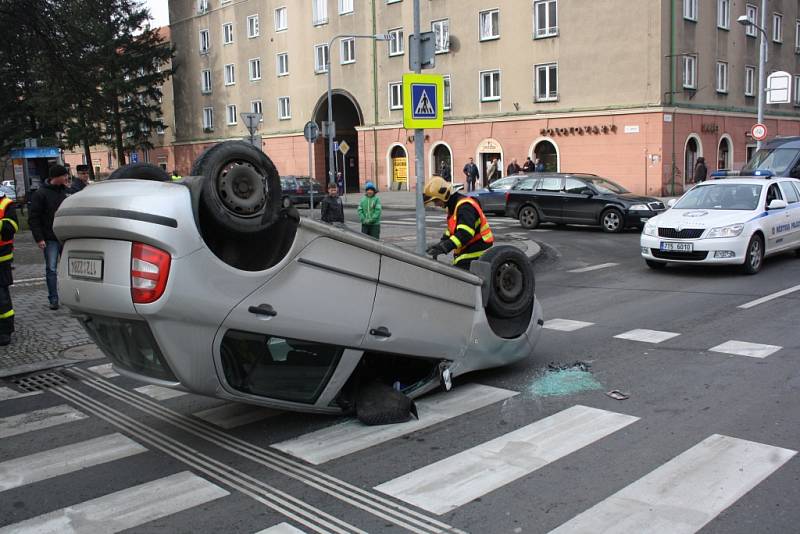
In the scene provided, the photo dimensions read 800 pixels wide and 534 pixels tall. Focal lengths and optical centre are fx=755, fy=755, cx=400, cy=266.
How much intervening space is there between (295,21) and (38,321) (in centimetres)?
4047

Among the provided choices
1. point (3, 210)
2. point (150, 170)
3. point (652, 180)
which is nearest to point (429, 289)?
point (150, 170)

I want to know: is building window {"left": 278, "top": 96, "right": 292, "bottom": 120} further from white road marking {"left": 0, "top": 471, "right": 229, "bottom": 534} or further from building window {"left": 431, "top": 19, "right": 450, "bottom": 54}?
white road marking {"left": 0, "top": 471, "right": 229, "bottom": 534}

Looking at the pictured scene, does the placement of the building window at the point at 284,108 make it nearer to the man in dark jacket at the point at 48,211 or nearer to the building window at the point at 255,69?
the building window at the point at 255,69

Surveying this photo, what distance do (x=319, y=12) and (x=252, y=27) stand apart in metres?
7.21

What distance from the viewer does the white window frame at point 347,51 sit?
43.5 meters

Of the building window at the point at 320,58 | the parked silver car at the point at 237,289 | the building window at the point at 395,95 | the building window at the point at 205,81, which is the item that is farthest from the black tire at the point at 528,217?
the building window at the point at 205,81

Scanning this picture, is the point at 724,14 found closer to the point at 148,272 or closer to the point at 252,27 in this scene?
the point at 252,27

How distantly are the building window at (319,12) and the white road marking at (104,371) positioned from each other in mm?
40300

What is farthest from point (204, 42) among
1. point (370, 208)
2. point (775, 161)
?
point (370, 208)

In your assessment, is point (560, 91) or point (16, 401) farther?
point (560, 91)

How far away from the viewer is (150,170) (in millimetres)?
5258

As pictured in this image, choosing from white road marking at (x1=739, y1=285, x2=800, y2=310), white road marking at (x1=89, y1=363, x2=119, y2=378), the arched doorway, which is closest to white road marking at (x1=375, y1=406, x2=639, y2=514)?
white road marking at (x1=89, y1=363, x2=119, y2=378)

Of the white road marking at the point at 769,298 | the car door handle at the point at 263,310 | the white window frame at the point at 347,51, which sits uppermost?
the white window frame at the point at 347,51

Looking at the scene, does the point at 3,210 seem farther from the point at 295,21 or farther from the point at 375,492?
the point at 295,21
